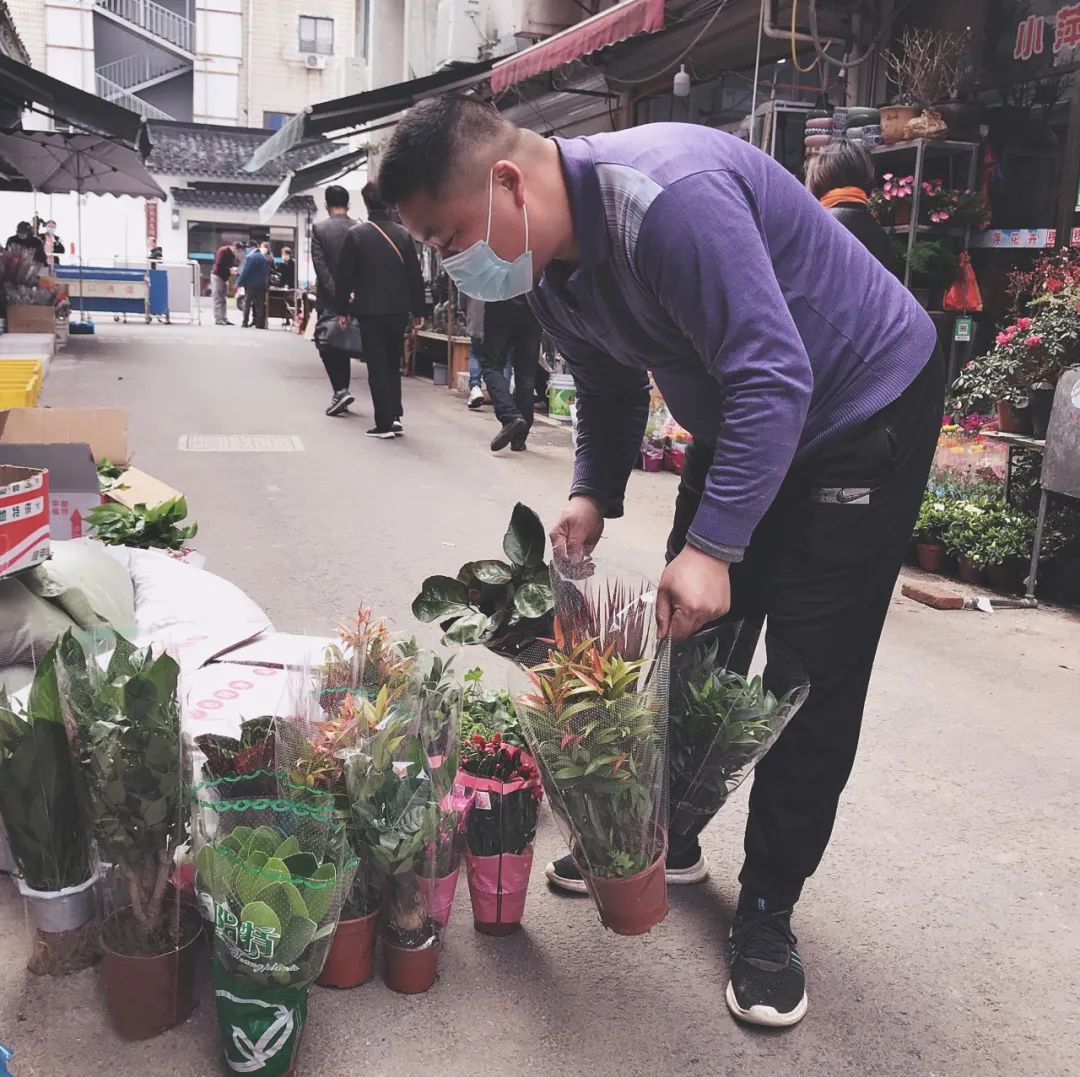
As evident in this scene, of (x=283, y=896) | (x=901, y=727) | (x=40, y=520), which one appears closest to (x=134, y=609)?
(x=40, y=520)

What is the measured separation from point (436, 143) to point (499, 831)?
1.39 metres

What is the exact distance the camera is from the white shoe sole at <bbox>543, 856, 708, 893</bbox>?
2.67m

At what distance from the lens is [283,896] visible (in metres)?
1.86

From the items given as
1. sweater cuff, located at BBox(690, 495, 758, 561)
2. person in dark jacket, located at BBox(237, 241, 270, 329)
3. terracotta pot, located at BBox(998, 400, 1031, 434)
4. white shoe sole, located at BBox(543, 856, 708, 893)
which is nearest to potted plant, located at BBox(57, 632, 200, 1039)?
white shoe sole, located at BBox(543, 856, 708, 893)

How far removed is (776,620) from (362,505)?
5.07 meters

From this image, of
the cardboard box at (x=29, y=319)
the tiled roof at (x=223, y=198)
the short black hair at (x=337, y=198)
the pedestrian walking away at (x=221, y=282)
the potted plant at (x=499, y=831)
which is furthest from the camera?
the tiled roof at (x=223, y=198)

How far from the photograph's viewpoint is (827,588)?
7.04 ft

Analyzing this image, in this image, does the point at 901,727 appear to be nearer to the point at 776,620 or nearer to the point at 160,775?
the point at 776,620

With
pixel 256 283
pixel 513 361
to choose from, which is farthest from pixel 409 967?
pixel 256 283

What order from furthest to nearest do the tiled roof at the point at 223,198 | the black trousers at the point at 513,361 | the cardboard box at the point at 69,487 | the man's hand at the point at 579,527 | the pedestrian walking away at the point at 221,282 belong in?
the tiled roof at the point at 223,198, the pedestrian walking away at the point at 221,282, the black trousers at the point at 513,361, the cardboard box at the point at 69,487, the man's hand at the point at 579,527

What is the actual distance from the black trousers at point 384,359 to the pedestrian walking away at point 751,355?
7135 mm

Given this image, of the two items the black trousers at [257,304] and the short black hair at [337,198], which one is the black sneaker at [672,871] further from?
the black trousers at [257,304]

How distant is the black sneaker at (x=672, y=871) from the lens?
105 inches

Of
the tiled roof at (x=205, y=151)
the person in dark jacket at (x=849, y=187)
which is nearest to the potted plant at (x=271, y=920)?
the person in dark jacket at (x=849, y=187)
